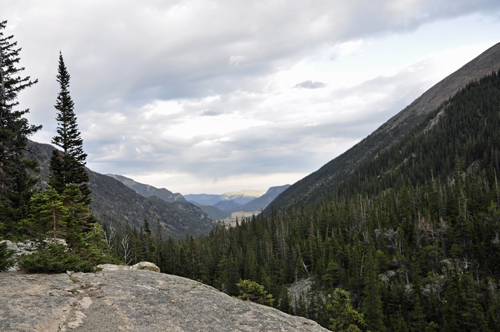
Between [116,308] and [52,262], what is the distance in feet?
23.5

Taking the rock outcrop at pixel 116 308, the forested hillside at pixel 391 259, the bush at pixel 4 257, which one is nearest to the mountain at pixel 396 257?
the forested hillside at pixel 391 259

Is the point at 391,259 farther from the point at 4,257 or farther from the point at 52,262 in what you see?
the point at 4,257

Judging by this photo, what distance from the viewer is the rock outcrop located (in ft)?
38.5

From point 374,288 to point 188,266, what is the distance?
5284 centimetres

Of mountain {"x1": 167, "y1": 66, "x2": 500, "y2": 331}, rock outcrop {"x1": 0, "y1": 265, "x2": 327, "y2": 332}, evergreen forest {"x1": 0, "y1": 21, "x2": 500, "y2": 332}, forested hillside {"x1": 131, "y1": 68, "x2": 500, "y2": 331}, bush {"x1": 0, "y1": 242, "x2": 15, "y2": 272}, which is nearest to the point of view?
rock outcrop {"x1": 0, "y1": 265, "x2": 327, "y2": 332}

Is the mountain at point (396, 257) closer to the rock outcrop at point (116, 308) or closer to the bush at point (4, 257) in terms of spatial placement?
the rock outcrop at point (116, 308)

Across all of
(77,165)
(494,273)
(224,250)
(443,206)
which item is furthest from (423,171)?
(77,165)

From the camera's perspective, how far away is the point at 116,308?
13.5m

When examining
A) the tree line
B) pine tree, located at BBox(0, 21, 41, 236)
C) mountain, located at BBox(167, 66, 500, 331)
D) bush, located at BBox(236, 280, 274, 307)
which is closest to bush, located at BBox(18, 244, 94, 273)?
the tree line

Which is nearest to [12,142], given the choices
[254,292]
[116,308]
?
[116,308]

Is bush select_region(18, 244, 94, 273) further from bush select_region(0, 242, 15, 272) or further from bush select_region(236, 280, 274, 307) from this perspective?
bush select_region(236, 280, 274, 307)

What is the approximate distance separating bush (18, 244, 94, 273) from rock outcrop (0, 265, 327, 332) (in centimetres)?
71

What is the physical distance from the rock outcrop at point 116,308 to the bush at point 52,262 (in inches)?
28.1

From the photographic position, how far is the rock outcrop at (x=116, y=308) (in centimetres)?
1174
